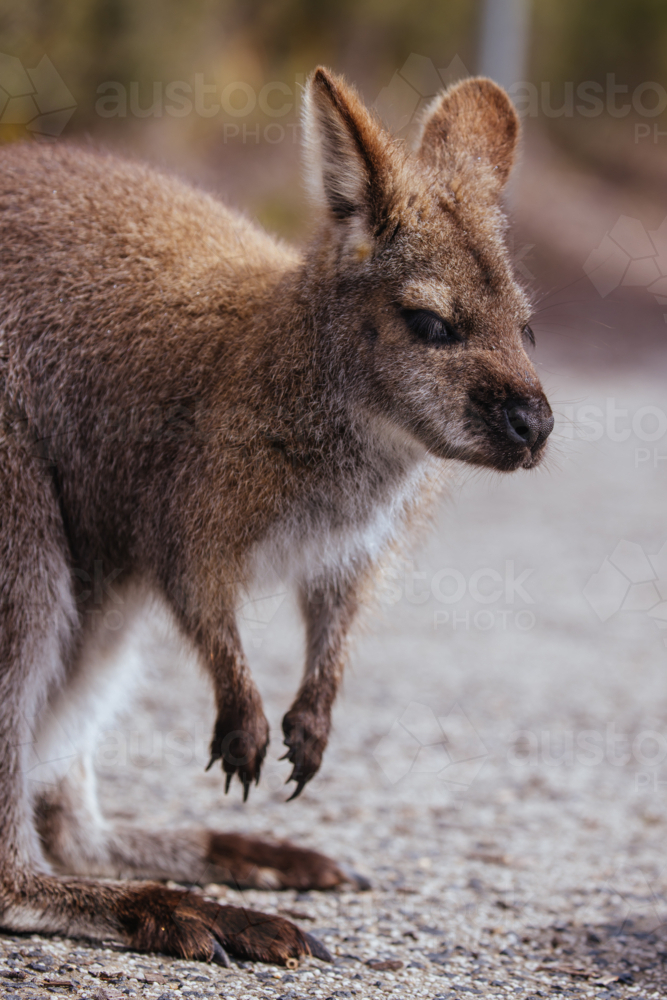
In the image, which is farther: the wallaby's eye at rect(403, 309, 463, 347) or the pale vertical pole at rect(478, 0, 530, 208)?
the pale vertical pole at rect(478, 0, 530, 208)

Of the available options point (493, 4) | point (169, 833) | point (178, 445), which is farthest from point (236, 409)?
point (493, 4)

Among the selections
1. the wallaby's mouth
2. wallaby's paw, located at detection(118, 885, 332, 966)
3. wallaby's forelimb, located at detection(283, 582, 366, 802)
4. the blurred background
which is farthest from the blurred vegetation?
wallaby's paw, located at detection(118, 885, 332, 966)

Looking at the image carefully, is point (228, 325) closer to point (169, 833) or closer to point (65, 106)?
point (169, 833)

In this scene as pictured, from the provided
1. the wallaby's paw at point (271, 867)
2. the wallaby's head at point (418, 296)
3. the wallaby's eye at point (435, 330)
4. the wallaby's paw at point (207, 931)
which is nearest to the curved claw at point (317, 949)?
the wallaby's paw at point (207, 931)

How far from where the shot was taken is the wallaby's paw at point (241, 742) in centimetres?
367

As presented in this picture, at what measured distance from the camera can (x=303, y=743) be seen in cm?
382

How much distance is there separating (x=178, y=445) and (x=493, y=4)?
854cm

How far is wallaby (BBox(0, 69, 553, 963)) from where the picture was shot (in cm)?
352

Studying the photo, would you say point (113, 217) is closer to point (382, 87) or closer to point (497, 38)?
point (382, 87)

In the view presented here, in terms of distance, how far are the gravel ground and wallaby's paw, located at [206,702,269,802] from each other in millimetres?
561

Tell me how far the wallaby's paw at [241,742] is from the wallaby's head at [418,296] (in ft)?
3.64

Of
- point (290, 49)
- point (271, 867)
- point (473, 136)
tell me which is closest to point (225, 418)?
point (473, 136)

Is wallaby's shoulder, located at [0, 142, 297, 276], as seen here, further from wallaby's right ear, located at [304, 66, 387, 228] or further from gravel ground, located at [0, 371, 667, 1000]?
gravel ground, located at [0, 371, 667, 1000]

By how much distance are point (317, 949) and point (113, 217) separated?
267cm
